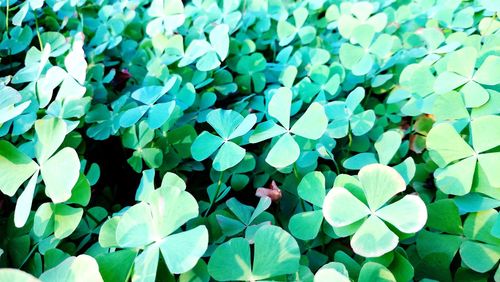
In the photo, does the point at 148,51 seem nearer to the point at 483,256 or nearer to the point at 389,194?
the point at 389,194

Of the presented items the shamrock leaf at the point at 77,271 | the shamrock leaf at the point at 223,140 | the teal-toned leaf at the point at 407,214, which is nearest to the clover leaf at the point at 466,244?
the teal-toned leaf at the point at 407,214

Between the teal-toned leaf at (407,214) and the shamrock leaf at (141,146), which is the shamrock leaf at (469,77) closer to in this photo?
the teal-toned leaf at (407,214)

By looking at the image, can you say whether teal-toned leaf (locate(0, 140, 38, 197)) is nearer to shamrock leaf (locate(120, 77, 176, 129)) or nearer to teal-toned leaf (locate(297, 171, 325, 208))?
shamrock leaf (locate(120, 77, 176, 129))

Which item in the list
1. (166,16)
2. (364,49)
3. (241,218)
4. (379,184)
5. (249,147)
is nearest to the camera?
(379,184)

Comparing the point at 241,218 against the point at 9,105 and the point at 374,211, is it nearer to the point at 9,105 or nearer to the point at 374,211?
the point at 374,211

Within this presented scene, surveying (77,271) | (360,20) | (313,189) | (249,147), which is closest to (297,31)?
(360,20)

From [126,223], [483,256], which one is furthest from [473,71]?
[126,223]
